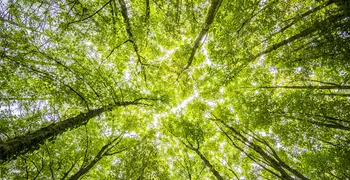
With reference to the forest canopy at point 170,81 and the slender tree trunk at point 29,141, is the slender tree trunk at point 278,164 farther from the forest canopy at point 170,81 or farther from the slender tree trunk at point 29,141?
the slender tree trunk at point 29,141

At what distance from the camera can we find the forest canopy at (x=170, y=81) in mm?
3980

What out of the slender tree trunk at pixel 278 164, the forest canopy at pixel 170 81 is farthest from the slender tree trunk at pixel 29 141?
the slender tree trunk at pixel 278 164

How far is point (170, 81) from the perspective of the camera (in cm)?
886

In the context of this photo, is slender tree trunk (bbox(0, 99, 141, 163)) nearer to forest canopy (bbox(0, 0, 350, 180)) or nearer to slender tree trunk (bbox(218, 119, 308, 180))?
forest canopy (bbox(0, 0, 350, 180))

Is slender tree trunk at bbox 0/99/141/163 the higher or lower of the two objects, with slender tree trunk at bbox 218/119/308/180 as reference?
higher

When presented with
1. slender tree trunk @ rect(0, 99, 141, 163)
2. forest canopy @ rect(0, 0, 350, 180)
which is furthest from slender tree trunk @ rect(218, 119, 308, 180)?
slender tree trunk @ rect(0, 99, 141, 163)

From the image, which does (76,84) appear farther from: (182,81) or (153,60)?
(182,81)

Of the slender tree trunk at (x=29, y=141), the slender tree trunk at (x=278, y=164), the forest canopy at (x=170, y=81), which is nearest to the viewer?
the slender tree trunk at (x=29, y=141)

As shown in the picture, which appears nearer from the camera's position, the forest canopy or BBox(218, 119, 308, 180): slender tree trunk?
the forest canopy

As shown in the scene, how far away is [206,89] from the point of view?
29.6 feet

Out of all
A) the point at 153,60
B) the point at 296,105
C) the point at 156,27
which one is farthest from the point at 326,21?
the point at 153,60

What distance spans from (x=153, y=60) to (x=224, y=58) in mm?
3761

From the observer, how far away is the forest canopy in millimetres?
3980

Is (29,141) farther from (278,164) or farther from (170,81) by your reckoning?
(278,164)
